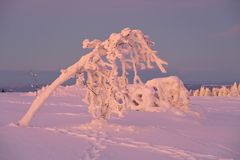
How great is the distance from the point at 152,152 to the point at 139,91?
34.3 ft

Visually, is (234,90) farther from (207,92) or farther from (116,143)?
(116,143)

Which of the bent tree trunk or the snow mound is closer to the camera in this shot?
the bent tree trunk

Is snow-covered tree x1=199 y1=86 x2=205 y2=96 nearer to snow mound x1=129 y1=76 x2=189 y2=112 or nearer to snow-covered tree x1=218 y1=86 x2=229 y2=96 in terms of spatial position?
snow-covered tree x1=218 y1=86 x2=229 y2=96

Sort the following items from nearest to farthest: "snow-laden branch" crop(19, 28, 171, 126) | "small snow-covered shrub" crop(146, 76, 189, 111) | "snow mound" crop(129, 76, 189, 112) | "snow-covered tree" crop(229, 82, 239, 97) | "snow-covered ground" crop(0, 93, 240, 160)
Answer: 1. "snow-covered ground" crop(0, 93, 240, 160)
2. "snow-laden branch" crop(19, 28, 171, 126)
3. "snow mound" crop(129, 76, 189, 112)
4. "small snow-covered shrub" crop(146, 76, 189, 111)
5. "snow-covered tree" crop(229, 82, 239, 97)

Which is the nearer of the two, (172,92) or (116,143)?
(116,143)

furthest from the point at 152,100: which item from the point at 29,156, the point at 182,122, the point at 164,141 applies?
the point at 29,156

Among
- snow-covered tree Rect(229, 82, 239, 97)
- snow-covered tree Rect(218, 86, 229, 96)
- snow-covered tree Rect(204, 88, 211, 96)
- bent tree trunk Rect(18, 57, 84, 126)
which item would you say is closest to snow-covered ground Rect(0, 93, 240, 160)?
bent tree trunk Rect(18, 57, 84, 126)

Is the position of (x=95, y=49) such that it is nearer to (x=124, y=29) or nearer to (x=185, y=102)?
(x=124, y=29)

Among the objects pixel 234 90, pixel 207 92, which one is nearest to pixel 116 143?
pixel 234 90

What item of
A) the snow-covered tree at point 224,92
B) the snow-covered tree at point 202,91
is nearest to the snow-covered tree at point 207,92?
the snow-covered tree at point 202,91

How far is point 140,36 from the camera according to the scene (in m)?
13.8

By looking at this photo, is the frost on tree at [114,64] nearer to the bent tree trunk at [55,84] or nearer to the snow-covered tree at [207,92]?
the bent tree trunk at [55,84]

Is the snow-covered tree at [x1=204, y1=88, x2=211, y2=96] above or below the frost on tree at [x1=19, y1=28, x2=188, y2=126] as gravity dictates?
below

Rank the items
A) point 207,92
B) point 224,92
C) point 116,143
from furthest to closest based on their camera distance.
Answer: point 207,92, point 224,92, point 116,143
